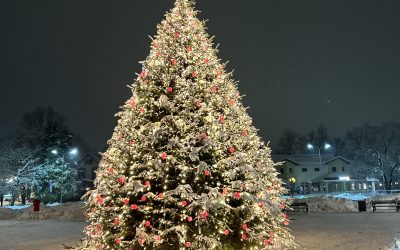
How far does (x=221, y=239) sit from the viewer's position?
8336mm

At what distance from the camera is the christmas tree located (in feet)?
26.3

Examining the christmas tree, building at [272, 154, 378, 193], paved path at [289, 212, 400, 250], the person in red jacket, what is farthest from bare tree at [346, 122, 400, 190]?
the christmas tree

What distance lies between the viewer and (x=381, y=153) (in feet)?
189

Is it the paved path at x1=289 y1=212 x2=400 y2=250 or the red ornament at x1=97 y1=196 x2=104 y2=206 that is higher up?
the red ornament at x1=97 y1=196 x2=104 y2=206

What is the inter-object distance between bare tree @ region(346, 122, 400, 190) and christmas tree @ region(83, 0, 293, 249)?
5409 cm

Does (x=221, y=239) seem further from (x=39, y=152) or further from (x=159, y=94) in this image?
(x=39, y=152)

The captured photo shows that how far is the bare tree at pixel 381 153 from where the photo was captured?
56.4 meters

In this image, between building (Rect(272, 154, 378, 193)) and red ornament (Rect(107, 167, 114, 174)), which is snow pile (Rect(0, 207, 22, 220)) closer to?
red ornament (Rect(107, 167, 114, 174))

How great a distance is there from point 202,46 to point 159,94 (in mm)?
1779

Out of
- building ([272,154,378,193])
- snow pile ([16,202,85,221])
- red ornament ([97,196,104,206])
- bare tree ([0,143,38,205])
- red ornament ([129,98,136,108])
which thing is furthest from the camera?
building ([272,154,378,193])

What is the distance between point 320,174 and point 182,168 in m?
67.0

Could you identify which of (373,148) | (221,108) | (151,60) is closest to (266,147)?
(221,108)

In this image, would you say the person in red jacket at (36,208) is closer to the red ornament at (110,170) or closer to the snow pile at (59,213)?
the snow pile at (59,213)

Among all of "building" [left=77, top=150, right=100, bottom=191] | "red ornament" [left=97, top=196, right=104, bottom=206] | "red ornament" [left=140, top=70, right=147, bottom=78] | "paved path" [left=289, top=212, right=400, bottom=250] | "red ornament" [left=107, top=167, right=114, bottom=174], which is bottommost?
"paved path" [left=289, top=212, right=400, bottom=250]
